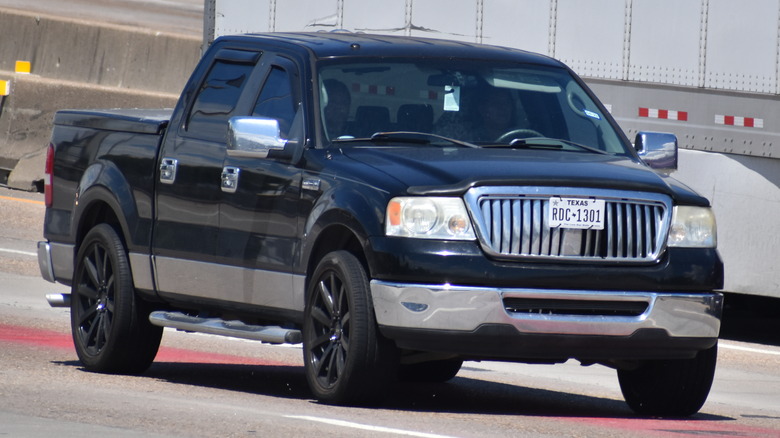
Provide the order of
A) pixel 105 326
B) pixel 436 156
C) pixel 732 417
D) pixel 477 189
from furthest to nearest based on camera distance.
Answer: pixel 105 326 < pixel 732 417 < pixel 436 156 < pixel 477 189

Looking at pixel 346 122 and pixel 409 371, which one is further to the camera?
pixel 409 371

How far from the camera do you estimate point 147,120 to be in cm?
996

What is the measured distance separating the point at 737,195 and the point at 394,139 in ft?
17.7

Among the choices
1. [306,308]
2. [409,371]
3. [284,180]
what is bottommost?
[409,371]

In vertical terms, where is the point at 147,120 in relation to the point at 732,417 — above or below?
above

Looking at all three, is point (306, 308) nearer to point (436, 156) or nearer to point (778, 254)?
point (436, 156)

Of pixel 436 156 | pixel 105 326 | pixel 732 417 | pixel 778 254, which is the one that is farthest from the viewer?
pixel 778 254

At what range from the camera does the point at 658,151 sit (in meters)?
8.88

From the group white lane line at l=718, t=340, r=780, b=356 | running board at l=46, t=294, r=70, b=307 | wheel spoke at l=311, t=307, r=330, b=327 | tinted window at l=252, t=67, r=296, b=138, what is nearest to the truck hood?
tinted window at l=252, t=67, r=296, b=138

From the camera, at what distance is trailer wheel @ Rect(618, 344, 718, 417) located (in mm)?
8297

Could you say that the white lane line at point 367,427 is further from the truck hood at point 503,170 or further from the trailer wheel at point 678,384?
the trailer wheel at point 678,384

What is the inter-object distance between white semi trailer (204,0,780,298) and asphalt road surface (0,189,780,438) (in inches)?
38.5

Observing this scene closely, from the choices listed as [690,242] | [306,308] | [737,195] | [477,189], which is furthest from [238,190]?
[737,195]

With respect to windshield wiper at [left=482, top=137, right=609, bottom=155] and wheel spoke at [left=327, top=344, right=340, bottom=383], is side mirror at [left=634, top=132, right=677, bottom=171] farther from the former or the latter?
wheel spoke at [left=327, top=344, right=340, bottom=383]
